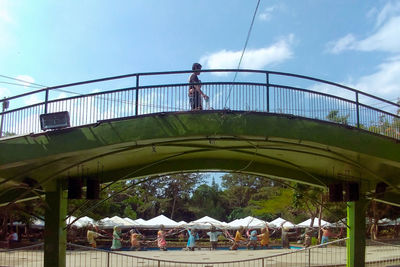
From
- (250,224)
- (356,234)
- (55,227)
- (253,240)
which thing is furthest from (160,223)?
(356,234)

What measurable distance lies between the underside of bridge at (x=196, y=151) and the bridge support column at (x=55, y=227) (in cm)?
5

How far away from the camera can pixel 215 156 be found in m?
14.6

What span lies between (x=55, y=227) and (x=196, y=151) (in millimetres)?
5199

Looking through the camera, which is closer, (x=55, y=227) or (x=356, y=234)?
(x=55, y=227)

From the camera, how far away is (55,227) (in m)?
13.6

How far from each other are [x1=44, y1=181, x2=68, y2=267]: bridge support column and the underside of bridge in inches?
2.1

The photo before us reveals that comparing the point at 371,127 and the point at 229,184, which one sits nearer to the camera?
the point at 371,127

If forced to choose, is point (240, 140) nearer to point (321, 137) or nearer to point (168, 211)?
point (321, 137)

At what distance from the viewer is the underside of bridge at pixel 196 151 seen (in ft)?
33.4

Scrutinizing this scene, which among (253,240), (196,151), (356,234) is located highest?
(196,151)

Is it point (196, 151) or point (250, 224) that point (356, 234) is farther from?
point (250, 224)

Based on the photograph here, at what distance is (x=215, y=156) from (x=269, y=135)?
14.8ft

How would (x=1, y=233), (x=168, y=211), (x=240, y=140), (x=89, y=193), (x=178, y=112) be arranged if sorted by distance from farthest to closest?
(x=168, y=211), (x=1, y=233), (x=89, y=193), (x=240, y=140), (x=178, y=112)

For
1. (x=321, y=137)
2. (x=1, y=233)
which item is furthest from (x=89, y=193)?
(x=1, y=233)
